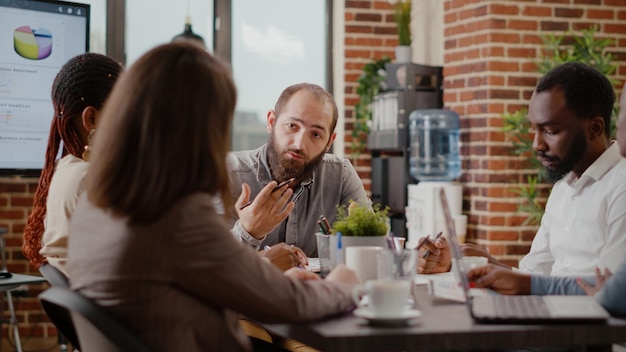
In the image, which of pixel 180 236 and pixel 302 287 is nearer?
pixel 180 236

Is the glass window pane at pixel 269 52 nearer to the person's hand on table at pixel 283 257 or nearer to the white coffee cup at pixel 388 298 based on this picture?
the person's hand on table at pixel 283 257

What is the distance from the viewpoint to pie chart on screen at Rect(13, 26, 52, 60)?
3773mm

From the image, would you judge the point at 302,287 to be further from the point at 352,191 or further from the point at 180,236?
the point at 352,191

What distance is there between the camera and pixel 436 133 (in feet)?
18.0

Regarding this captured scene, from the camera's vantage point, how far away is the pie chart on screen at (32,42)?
12.4ft

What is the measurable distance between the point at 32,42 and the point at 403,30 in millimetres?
2730

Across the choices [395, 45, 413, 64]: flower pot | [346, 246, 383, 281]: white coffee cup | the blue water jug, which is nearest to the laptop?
[346, 246, 383, 281]: white coffee cup

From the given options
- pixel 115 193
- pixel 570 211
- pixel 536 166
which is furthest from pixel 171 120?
pixel 536 166

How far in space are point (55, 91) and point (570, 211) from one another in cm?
149

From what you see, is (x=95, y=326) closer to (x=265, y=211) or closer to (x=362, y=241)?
(x=362, y=241)

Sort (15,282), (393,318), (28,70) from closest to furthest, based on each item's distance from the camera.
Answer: (393,318)
(15,282)
(28,70)

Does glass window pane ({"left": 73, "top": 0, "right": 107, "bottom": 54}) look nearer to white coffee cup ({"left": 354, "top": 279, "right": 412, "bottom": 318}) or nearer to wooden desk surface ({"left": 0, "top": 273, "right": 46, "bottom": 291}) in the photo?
wooden desk surface ({"left": 0, "top": 273, "right": 46, "bottom": 291})

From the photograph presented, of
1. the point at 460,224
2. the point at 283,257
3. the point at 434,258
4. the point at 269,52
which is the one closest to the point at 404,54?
the point at 269,52

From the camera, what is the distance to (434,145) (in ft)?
18.1
